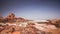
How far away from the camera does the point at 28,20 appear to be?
127 inches

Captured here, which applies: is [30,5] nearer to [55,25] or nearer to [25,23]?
[25,23]

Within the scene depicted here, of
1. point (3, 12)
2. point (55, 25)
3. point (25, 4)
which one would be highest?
point (25, 4)

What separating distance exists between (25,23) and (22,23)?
0.10 metres

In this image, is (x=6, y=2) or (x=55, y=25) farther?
(x=6, y=2)

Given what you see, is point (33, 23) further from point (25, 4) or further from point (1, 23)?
point (1, 23)

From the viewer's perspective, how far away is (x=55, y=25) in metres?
3.11

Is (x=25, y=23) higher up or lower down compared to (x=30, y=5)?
lower down

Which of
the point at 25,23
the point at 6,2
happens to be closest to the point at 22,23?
the point at 25,23

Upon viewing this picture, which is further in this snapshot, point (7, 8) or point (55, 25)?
point (7, 8)

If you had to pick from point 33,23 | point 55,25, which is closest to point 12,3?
point 33,23

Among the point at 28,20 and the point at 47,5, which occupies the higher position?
the point at 47,5

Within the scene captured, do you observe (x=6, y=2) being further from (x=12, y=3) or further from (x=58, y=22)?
(x=58, y=22)

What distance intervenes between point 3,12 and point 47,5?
1.55m

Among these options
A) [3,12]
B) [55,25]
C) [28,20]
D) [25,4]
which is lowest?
[55,25]
